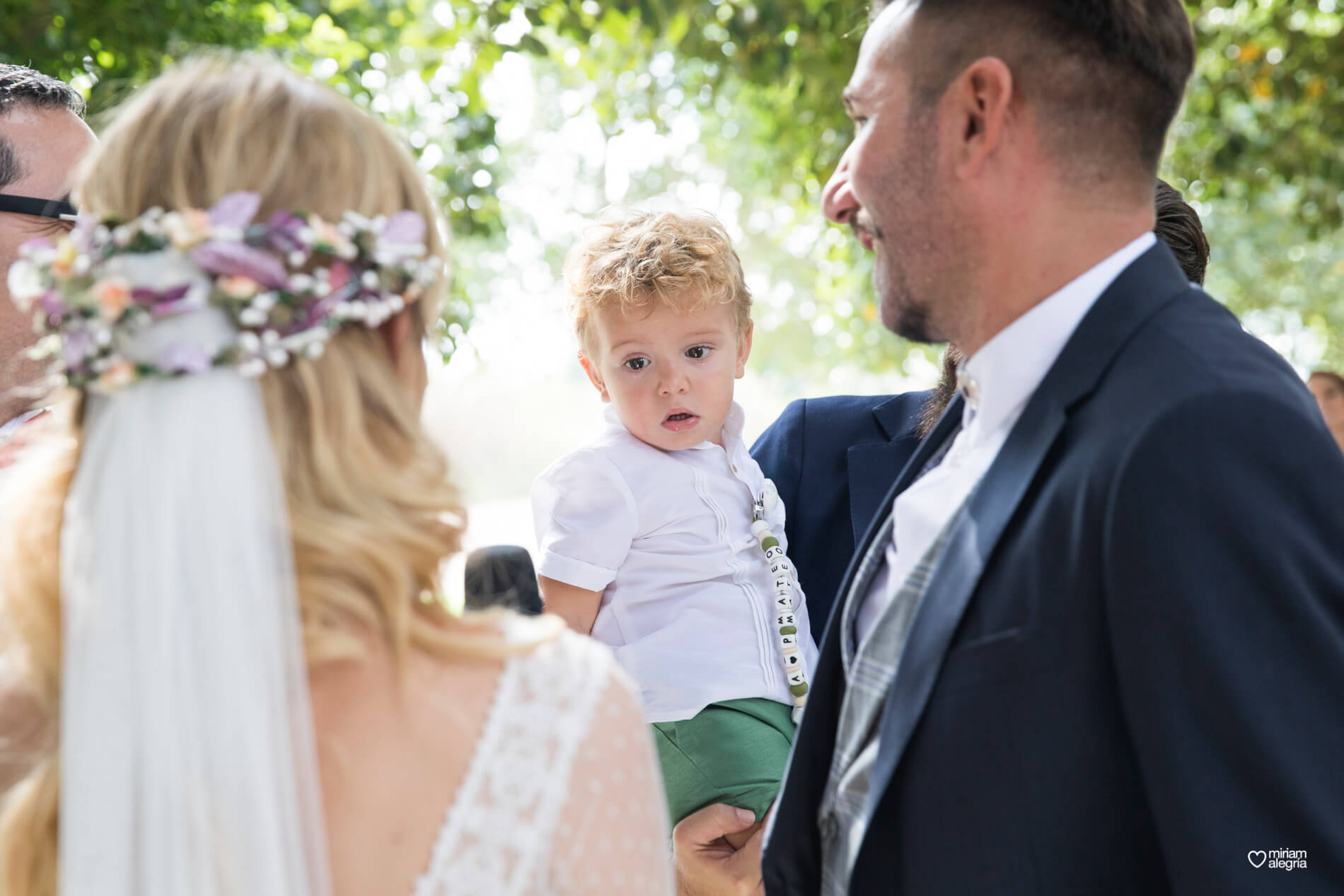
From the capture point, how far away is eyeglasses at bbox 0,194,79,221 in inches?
114

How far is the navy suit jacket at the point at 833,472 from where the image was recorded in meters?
2.87

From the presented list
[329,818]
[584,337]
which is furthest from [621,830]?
[584,337]

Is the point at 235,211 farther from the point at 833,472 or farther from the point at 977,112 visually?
the point at 833,472

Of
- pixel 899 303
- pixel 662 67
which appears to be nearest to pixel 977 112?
pixel 899 303

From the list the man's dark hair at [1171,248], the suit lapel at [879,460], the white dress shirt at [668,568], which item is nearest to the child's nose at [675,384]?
the white dress shirt at [668,568]

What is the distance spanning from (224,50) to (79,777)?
3.13ft

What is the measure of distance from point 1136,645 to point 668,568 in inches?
58.0

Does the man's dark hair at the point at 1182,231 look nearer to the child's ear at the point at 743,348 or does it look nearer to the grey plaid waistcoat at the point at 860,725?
the child's ear at the point at 743,348

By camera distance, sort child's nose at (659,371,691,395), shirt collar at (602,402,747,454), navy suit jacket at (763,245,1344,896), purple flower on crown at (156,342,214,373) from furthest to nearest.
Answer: shirt collar at (602,402,747,454)
child's nose at (659,371,691,395)
navy suit jacket at (763,245,1344,896)
purple flower on crown at (156,342,214,373)

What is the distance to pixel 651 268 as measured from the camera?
285cm

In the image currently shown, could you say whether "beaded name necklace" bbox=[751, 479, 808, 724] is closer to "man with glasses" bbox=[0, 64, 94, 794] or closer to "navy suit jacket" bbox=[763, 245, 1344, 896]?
"navy suit jacket" bbox=[763, 245, 1344, 896]

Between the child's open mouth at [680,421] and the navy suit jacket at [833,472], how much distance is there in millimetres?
273

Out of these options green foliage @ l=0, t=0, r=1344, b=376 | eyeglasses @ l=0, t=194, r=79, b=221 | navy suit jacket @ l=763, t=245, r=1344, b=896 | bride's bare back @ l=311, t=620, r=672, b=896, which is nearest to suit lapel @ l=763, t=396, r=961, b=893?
navy suit jacket @ l=763, t=245, r=1344, b=896

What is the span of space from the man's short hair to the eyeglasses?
2234mm
